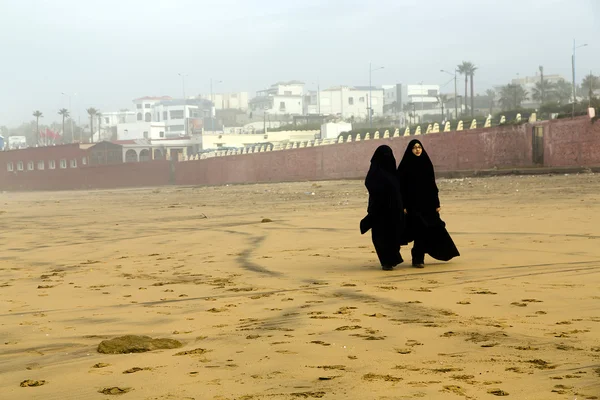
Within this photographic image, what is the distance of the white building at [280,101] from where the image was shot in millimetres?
150750

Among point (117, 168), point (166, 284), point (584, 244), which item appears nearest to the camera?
point (166, 284)

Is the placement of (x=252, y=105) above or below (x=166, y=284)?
above

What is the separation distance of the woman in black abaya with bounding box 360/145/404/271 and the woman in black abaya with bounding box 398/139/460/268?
14cm

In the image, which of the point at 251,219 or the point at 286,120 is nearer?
the point at 251,219

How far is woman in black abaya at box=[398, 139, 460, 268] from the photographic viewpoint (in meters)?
8.97

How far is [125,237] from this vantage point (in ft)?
A: 46.9

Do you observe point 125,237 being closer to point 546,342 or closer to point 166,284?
point 166,284

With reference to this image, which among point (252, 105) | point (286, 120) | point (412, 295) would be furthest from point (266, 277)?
point (252, 105)

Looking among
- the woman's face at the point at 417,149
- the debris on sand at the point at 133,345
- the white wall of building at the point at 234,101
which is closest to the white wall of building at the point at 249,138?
the white wall of building at the point at 234,101

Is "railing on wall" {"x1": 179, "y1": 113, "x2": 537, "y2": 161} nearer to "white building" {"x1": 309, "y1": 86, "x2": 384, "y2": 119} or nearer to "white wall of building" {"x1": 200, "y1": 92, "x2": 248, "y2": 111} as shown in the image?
"white building" {"x1": 309, "y1": 86, "x2": 384, "y2": 119}

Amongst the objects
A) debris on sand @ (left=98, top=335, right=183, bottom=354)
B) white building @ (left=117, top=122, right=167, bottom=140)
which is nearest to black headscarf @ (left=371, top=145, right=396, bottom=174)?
debris on sand @ (left=98, top=335, right=183, bottom=354)

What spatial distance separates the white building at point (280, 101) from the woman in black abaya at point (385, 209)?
139 meters

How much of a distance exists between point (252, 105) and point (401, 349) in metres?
152

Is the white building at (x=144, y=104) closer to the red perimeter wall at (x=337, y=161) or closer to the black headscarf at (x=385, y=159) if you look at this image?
the red perimeter wall at (x=337, y=161)
